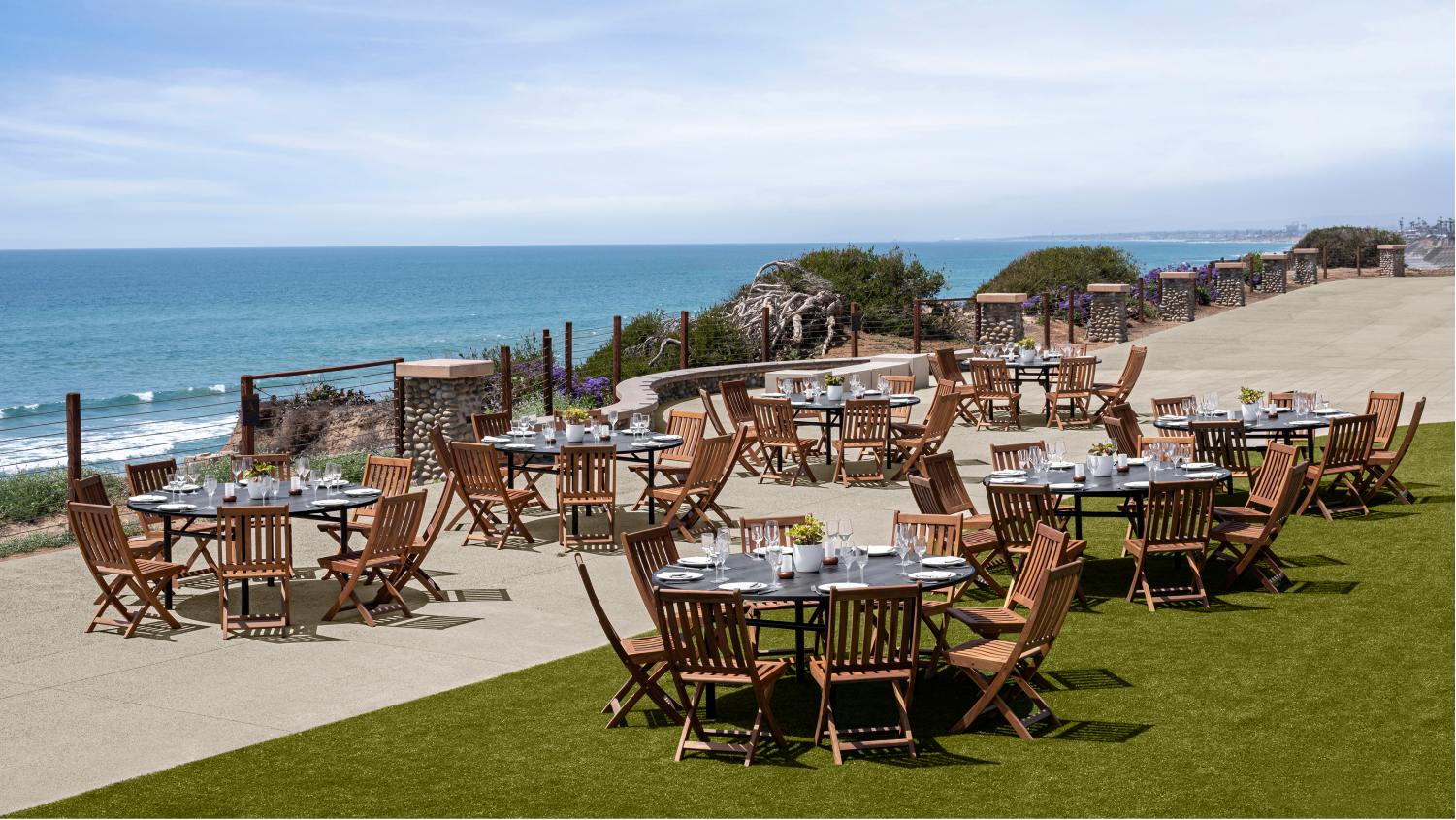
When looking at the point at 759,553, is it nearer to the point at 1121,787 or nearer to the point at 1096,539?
the point at 1121,787

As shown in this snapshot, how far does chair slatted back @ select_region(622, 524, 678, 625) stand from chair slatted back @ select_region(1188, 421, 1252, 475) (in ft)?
21.0

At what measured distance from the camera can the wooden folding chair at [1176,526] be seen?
9734 millimetres

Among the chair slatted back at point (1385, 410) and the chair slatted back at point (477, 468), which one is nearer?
the chair slatted back at point (477, 468)

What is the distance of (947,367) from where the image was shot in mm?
21562

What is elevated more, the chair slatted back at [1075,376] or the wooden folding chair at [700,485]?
the chair slatted back at [1075,376]

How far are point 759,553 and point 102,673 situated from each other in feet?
13.3

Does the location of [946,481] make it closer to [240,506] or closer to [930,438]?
[930,438]

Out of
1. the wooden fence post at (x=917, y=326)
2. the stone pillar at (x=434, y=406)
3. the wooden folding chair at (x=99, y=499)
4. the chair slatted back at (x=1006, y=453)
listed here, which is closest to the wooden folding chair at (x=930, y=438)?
the chair slatted back at (x=1006, y=453)

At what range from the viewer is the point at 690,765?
21.5 feet

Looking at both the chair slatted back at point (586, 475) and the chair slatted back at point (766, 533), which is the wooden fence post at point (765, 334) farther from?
the chair slatted back at point (766, 533)

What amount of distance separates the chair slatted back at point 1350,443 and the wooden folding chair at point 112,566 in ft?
34.5

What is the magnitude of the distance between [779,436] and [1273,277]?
1270 inches

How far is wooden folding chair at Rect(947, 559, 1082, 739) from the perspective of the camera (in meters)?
6.69

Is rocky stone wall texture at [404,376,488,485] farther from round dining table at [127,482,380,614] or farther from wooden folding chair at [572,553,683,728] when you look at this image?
wooden folding chair at [572,553,683,728]
